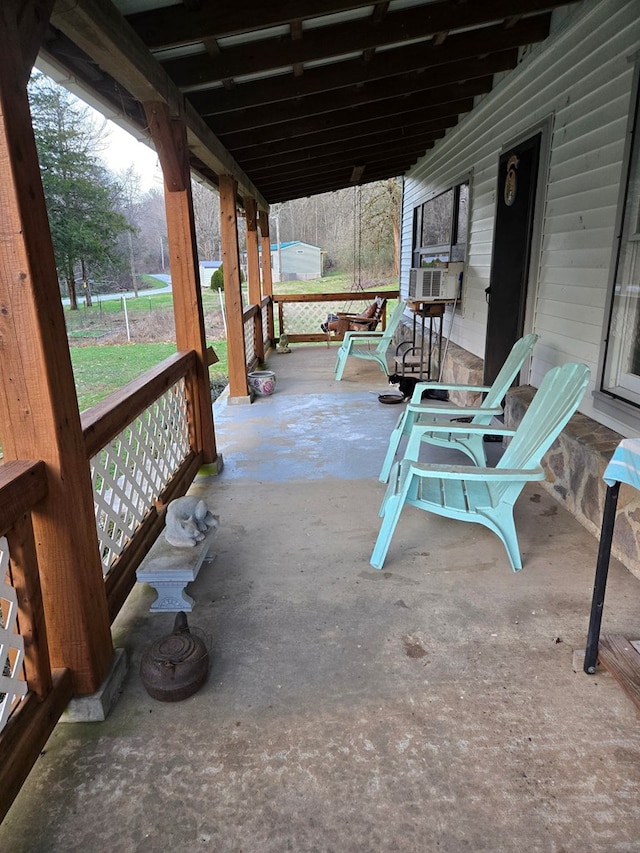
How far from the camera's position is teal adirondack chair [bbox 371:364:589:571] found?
7.69ft

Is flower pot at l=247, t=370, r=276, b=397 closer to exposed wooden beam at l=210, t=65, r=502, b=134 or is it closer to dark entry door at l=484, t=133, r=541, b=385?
dark entry door at l=484, t=133, r=541, b=385

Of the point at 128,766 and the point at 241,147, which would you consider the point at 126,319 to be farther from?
the point at 128,766

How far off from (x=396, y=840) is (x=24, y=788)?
1012mm

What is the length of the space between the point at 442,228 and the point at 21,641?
6.77 m

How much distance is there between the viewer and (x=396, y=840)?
4.33 feet

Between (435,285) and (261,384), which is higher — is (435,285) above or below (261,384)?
above

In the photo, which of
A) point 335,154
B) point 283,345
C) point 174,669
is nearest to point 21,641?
point 174,669

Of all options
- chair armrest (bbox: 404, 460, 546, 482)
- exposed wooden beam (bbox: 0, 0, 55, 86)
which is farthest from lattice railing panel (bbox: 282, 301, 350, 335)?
exposed wooden beam (bbox: 0, 0, 55, 86)

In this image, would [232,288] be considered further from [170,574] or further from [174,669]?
[174,669]

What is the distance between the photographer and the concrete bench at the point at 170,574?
209cm

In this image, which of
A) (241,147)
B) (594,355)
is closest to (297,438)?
(594,355)

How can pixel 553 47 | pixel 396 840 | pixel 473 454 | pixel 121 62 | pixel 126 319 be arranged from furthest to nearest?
pixel 126 319 < pixel 553 47 < pixel 473 454 < pixel 121 62 < pixel 396 840

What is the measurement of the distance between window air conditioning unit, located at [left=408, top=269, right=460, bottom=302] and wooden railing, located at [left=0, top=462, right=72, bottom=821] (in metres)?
4.94

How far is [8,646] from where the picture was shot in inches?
56.2
